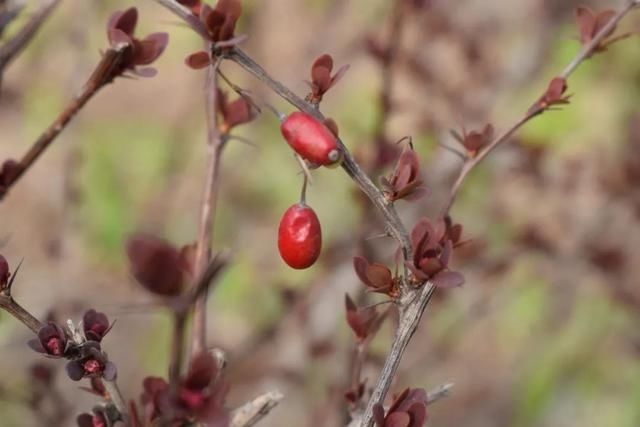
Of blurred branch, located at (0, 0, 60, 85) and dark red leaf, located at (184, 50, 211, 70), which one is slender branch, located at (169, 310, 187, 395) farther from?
blurred branch, located at (0, 0, 60, 85)

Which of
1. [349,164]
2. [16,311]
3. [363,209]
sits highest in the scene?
[349,164]

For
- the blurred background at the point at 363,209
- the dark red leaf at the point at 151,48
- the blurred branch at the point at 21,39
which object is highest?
the blurred branch at the point at 21,39

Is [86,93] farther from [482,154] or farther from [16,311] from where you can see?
[482,154]

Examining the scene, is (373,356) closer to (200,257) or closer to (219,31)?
(200,257)

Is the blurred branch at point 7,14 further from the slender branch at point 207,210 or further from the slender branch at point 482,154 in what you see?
the slender branch at point 482,154

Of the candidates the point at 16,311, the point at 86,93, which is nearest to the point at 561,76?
the point at 86,93

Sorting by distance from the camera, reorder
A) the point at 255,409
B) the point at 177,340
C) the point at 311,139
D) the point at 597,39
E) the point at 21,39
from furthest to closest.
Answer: the point at 21,39
the point at 597,39
the point at 255,409
the point at 311,139
the point at 177,340

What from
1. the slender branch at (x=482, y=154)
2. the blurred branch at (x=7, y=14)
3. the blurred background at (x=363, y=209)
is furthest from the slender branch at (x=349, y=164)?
the blurred background at (x=363, y=209)
